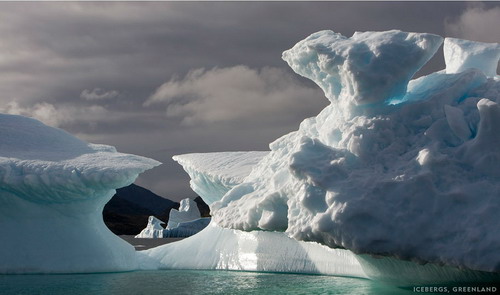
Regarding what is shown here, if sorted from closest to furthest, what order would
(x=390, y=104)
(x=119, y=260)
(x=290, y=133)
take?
(x=390, y=104), (x=290, y=133), (x=119, y=260)

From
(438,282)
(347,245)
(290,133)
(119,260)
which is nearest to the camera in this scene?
(347,245)

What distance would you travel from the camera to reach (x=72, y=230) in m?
15.4

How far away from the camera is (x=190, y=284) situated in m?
12.7

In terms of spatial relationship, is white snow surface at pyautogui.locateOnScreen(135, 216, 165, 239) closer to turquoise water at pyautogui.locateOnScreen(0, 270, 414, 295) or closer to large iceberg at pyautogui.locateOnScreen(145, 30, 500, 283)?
turquoise water at pyautogui.locateOnScreen(0, 270, 414, 295)

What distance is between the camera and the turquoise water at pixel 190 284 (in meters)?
11.3

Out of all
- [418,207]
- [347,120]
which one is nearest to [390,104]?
[347,120]

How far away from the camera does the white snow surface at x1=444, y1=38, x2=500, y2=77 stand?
12523 mm

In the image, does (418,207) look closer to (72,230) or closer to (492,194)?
(492,194)

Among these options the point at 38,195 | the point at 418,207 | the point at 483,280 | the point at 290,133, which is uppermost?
the point at 290,133

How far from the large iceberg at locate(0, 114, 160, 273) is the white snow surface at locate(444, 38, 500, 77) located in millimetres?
7856

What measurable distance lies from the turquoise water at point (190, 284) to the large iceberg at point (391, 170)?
815mm

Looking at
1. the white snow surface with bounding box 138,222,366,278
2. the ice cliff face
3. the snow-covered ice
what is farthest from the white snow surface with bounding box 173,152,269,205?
the ice cliff face

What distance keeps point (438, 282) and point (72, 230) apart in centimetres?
929

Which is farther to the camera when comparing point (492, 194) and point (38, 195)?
point (38, 195)
